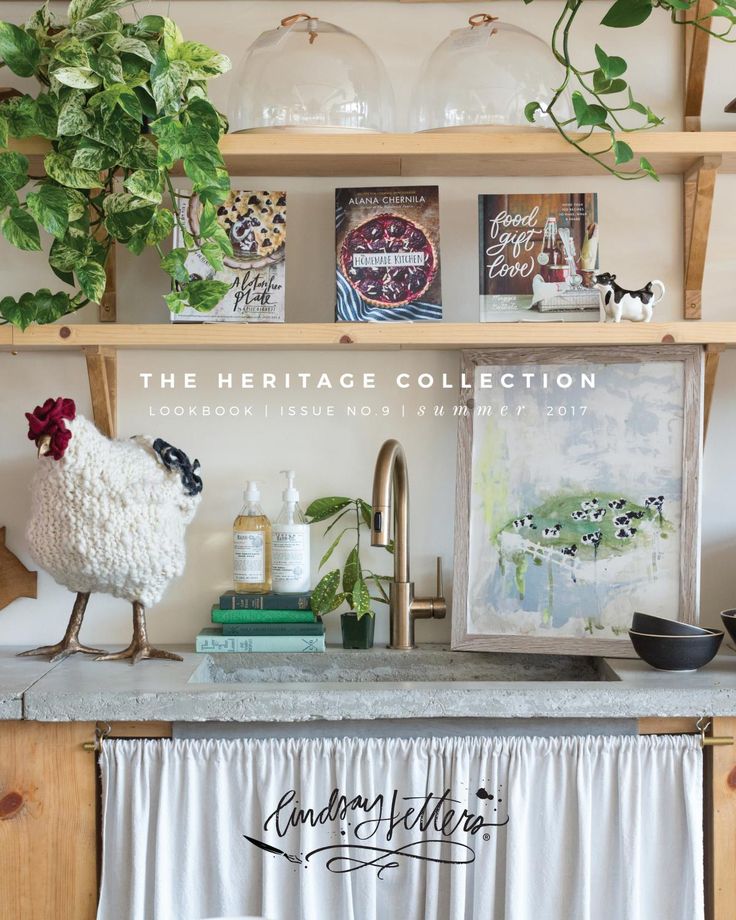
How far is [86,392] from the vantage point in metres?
2.08

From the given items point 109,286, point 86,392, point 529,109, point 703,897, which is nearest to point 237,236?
point 109,286

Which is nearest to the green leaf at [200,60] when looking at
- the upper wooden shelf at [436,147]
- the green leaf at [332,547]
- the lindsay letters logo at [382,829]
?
the upper wooden shelf at [436,147]

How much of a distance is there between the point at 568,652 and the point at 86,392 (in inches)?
43.5

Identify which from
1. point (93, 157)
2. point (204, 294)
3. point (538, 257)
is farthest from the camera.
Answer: point (538, 257)

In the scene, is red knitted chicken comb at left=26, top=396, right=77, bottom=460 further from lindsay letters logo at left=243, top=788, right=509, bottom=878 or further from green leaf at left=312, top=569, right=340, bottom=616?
lindsay letters logo at left=243, top=788, right=509, bottom=878

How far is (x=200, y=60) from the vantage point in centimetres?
171

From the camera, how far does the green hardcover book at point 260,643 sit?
6.40 feet

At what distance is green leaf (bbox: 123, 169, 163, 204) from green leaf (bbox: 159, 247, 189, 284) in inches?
4.0

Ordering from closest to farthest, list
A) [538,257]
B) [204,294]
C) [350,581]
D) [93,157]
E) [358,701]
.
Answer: [358,701], [93,157], [204,294], [538,257], [350,581]

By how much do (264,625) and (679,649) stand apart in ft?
2.53

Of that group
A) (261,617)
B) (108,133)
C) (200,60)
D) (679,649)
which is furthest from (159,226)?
(679,649)

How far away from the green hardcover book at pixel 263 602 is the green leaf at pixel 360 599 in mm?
89

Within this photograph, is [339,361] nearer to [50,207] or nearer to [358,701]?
[50,207]

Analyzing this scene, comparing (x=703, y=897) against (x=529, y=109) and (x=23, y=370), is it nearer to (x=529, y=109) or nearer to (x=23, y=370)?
(x=529, y=109)
